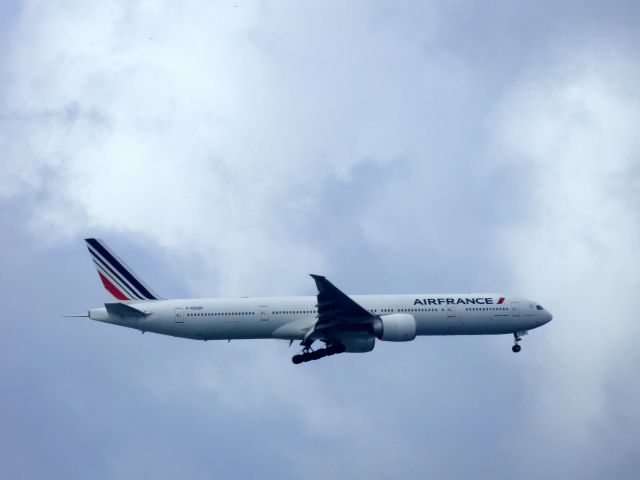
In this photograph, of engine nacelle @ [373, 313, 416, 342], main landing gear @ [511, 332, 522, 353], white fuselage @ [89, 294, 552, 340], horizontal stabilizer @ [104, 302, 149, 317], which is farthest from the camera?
main landing gear @ [511, 332, 522, 353]

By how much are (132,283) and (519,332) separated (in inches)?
1263

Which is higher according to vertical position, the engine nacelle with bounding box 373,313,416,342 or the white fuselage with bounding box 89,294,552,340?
the white fuselage with bounding box 89,294,552,340

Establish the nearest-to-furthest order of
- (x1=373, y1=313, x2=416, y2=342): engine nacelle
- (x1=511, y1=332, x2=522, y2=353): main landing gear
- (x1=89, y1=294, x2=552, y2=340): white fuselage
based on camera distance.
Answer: (x1=373, y1=313, x2=416, y2=342): engine nacelle, (x1=89, y1=294, x2=552, y2=340): white fuselage, (x1=511, y1=332, x2=522, y2=353): main landing gear

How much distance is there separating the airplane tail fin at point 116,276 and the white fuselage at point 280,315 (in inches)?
46.6

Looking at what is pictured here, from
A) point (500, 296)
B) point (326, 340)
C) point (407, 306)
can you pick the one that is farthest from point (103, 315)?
point (500, 296)

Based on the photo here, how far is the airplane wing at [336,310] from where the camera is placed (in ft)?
197

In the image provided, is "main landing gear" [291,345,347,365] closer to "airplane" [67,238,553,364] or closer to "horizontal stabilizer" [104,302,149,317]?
"airplane" [67,238,553,364]

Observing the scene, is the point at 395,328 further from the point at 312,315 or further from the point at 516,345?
the point at 516,345

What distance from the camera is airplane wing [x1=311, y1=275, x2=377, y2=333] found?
60062mm

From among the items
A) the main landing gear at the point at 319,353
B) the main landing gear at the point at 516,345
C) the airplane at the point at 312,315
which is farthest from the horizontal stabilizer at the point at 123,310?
the main landing gear at the point at 516,345

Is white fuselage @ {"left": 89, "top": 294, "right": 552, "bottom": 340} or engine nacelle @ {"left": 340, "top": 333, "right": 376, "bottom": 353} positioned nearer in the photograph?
engine nacelle @ {"left": 340, "top": 333, "right": 376, "bottom": 353}

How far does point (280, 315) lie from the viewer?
64188 mm

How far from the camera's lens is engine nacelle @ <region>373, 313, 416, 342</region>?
60.8 m

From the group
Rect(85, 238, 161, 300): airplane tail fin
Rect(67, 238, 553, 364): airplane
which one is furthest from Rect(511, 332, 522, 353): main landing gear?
Rect(85, 238, 161, 300): airplane tail fin
